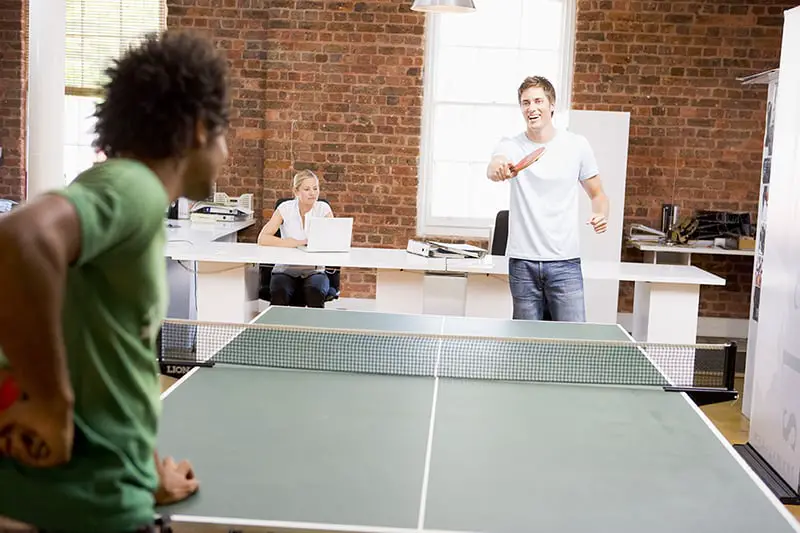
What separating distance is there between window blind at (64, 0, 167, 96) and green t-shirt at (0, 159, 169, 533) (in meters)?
7.30

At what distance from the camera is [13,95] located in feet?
26.6

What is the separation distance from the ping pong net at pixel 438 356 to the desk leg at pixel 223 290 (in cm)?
189

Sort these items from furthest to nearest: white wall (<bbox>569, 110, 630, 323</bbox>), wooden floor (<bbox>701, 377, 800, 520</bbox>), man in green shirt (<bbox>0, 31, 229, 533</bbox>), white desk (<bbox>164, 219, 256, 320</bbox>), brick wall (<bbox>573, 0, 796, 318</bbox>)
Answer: brick wall (<bbox>573, 0, 796, 318</bbox>)
white wall (<bbox>569, 110, 630, 323</bbox>)
white desk (<bbox>164, 219, 256, 320</bbox>)
wooden floor (<bbox>701, 377, 800, 520</bbox>)
man in green shirt (<bbox>0, 31, 229, 533</bbox>)

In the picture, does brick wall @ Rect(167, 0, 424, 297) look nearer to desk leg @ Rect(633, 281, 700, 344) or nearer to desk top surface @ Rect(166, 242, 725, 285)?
desk top surface @ Rect(166, 242, 725, 285)

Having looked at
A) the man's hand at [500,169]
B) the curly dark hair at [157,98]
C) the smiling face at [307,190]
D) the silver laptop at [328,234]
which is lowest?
the silver laptop at [328,234]

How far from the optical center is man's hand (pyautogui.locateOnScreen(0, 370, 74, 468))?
1.08 m

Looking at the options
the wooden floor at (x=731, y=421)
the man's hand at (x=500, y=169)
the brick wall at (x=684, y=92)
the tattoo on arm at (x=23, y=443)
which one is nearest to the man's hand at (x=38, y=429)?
the tattoo on arm at (x=23, y=443)

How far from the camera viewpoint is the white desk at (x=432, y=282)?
5301 millimetres

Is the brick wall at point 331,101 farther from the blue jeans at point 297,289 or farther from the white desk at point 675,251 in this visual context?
the blue jeans at point 297,289

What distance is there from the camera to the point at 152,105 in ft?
3.85

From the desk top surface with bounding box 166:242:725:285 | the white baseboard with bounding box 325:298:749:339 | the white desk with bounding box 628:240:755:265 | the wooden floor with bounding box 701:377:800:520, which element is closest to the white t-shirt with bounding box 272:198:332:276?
the desk top surface with bounding box 166:242:725:285

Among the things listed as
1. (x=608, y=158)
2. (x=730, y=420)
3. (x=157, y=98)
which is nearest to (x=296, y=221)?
(x=608, y=158)

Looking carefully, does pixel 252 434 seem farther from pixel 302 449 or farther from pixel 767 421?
pixel 767 421

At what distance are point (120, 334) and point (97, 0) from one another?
7.56 metres
